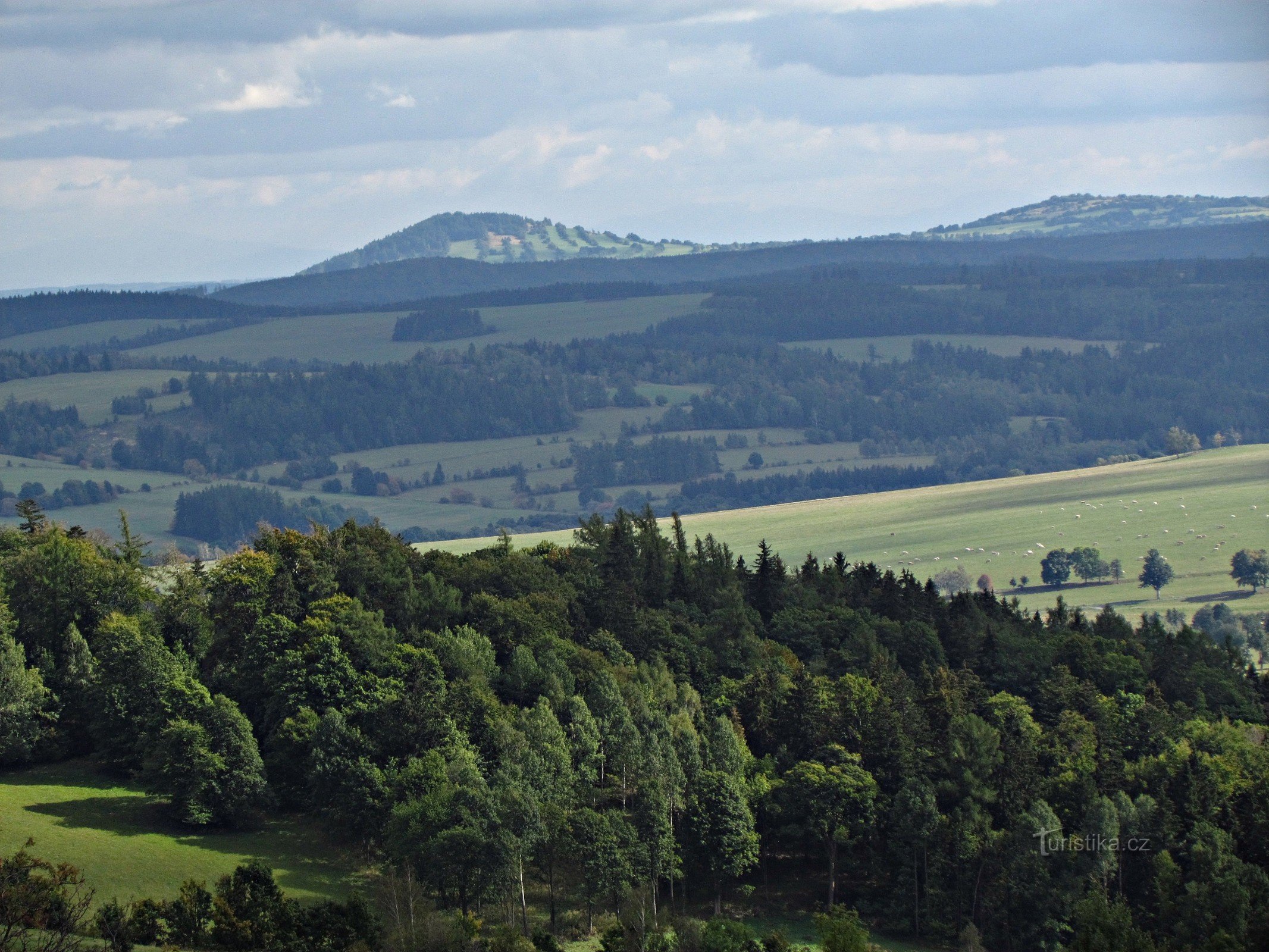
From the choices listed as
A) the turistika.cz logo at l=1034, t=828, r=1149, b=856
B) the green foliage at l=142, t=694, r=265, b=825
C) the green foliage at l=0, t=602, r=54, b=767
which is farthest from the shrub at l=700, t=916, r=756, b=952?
the green foliage at l=0, t=602, r=54, b=767

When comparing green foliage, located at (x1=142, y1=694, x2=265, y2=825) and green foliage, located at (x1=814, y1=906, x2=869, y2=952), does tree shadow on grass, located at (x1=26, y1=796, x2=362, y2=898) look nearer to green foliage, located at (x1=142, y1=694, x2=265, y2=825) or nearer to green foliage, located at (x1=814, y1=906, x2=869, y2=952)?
green foliage, located at (x1=142, y1=694, x2=265, y2=825)

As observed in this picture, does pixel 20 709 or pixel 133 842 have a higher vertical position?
pixel 20 709

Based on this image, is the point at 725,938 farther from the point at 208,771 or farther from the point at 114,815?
the point at 114,815

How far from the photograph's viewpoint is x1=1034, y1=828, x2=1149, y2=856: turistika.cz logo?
295 ft

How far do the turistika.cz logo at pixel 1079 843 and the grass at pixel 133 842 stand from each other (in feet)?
124

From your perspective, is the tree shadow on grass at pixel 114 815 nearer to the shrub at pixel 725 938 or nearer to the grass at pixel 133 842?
the grass at pixel 133 842

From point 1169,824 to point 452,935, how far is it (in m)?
43.9

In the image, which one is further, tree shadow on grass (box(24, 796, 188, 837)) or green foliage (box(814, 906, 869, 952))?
tree shadow on grass (box(24, 796, 188, 837))

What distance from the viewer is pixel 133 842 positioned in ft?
Answer: 278

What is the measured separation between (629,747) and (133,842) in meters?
27.5

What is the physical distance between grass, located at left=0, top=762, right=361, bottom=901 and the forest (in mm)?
1806

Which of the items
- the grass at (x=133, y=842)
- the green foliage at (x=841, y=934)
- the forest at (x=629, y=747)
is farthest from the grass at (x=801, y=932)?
the grass at (x=133, y=842)

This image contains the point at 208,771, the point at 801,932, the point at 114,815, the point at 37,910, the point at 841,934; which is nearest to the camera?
the point at 37,910

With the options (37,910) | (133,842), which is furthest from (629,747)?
(37,910)
